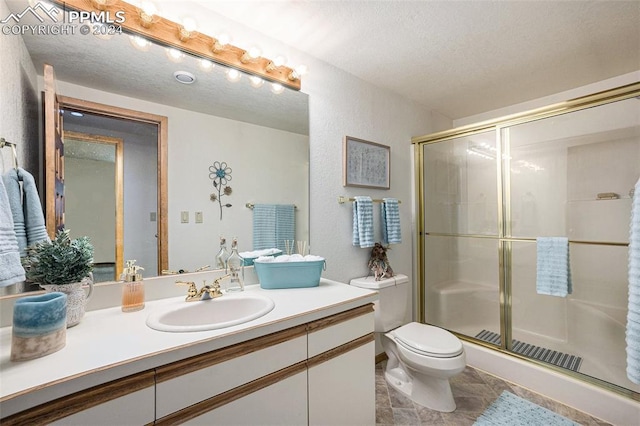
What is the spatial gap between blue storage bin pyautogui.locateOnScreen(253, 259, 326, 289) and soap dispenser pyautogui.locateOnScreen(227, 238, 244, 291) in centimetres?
9

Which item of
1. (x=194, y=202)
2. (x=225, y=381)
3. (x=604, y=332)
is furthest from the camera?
(x=604, y=332)

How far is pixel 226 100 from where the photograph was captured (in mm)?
1505

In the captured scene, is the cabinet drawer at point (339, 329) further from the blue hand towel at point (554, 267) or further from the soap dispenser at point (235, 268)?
the blue hand towel at point (554, 267)

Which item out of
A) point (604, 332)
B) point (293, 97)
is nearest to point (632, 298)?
point (604, 332)

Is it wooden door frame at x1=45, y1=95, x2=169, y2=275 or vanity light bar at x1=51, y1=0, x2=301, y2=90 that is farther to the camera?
wooden door frame at x1=45, y1=95, x2=169, y2=275

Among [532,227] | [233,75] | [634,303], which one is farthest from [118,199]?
[532,227]

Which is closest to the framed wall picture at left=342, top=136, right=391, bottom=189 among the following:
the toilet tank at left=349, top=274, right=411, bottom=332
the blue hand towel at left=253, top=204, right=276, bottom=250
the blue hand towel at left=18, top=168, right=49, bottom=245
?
the blue hand towel at left=253, top=204, right=276, bottom=250

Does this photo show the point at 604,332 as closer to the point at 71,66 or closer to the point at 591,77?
the point at 591,77

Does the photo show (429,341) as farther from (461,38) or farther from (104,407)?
(461,38)

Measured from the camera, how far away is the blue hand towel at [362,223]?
1.99 meters

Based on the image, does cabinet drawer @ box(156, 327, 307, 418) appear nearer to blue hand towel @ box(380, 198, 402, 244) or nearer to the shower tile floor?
the shower tile floor

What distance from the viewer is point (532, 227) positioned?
84.8 inches

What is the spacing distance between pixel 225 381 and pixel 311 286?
68 cm

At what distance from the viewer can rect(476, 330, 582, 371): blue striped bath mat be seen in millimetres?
2002
